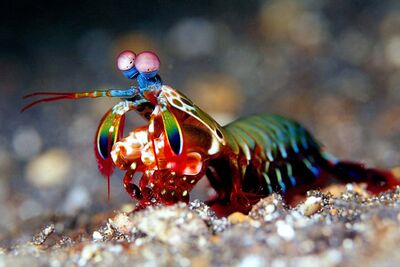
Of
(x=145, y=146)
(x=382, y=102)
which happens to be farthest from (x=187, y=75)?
(x=145, y=146)

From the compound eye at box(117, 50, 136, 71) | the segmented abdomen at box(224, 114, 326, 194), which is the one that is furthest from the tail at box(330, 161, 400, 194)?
the compound eye at box(117, 50, 136, 71)

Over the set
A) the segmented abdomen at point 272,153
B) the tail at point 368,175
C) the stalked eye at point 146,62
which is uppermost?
the stalked eye at point 146,62

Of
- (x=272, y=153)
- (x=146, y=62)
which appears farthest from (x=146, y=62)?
(x=272, y=153)

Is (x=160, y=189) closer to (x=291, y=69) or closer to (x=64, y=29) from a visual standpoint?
(x=291, y=69)

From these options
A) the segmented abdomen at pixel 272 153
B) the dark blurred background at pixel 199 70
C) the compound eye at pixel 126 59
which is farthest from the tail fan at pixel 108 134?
the dark blurred background at pixel 199 70

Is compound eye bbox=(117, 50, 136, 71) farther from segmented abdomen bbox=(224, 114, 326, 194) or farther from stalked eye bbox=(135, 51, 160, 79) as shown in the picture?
segmented abdomen bbox=(224, 114, 326, 194)

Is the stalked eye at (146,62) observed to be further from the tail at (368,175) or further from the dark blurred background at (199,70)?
the dark blurred background at (199,70)
